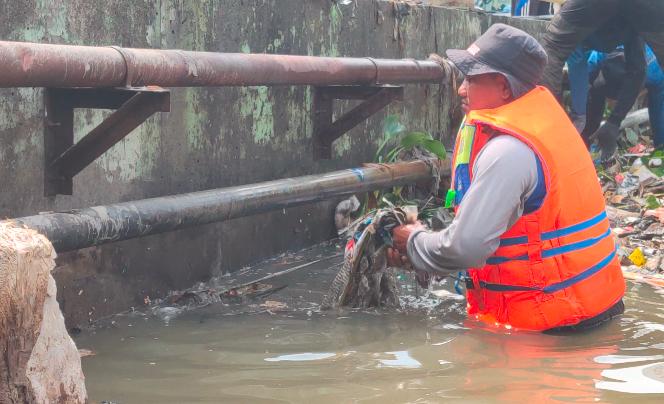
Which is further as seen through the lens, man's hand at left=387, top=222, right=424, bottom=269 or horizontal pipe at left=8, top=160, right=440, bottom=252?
man's hand at left=387, top=222, right=424, bottom=269

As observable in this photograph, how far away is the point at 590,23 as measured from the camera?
819cm

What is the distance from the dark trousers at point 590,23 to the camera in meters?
8.12

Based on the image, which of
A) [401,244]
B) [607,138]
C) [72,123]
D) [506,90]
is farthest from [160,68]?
[607,138]

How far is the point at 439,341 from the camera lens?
412cm

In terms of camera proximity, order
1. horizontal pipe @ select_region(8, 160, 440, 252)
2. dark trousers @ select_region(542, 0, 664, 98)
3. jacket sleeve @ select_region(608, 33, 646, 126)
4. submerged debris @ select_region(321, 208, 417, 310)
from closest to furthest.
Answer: horizontal pipe @ select_region(8, 160, 440, 252), submerged debris @ select_region(321, 208, 417, 310), dark trousers @ select_region(542, 0, 664, 98), jacket sleeve @ select_region(608, 33, 646, 126)

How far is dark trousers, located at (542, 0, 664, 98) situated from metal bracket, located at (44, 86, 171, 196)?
5.13 metres

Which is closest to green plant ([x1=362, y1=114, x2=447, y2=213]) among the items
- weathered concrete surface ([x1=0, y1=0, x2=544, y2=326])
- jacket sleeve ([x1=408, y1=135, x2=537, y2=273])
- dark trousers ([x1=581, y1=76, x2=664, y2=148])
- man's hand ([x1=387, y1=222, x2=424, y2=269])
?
weathered concrete surface ([x1=0, y1=0, x2=544, y2=326])

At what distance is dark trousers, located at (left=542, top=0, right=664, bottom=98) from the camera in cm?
Answer: 812

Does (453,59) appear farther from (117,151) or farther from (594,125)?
(594,125)

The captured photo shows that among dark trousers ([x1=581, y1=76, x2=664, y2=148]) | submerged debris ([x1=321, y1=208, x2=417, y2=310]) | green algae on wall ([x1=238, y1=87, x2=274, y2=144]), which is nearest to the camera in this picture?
submerged debris ([x1=321, y1=208, x2=417, y2=310])

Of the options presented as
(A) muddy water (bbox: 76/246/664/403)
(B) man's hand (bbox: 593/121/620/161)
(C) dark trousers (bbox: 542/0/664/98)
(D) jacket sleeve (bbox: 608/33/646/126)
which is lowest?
(A) muddy water (bbox: 76/246/664/403)

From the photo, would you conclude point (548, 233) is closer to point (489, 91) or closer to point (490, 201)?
point (490, 201)

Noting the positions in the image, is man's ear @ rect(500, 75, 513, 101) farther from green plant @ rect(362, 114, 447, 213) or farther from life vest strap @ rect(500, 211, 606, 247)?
green plant @ rect(362, 114, 447, 213)

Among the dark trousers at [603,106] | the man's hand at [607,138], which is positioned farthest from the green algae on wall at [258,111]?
the dark trousers at [603,106]
